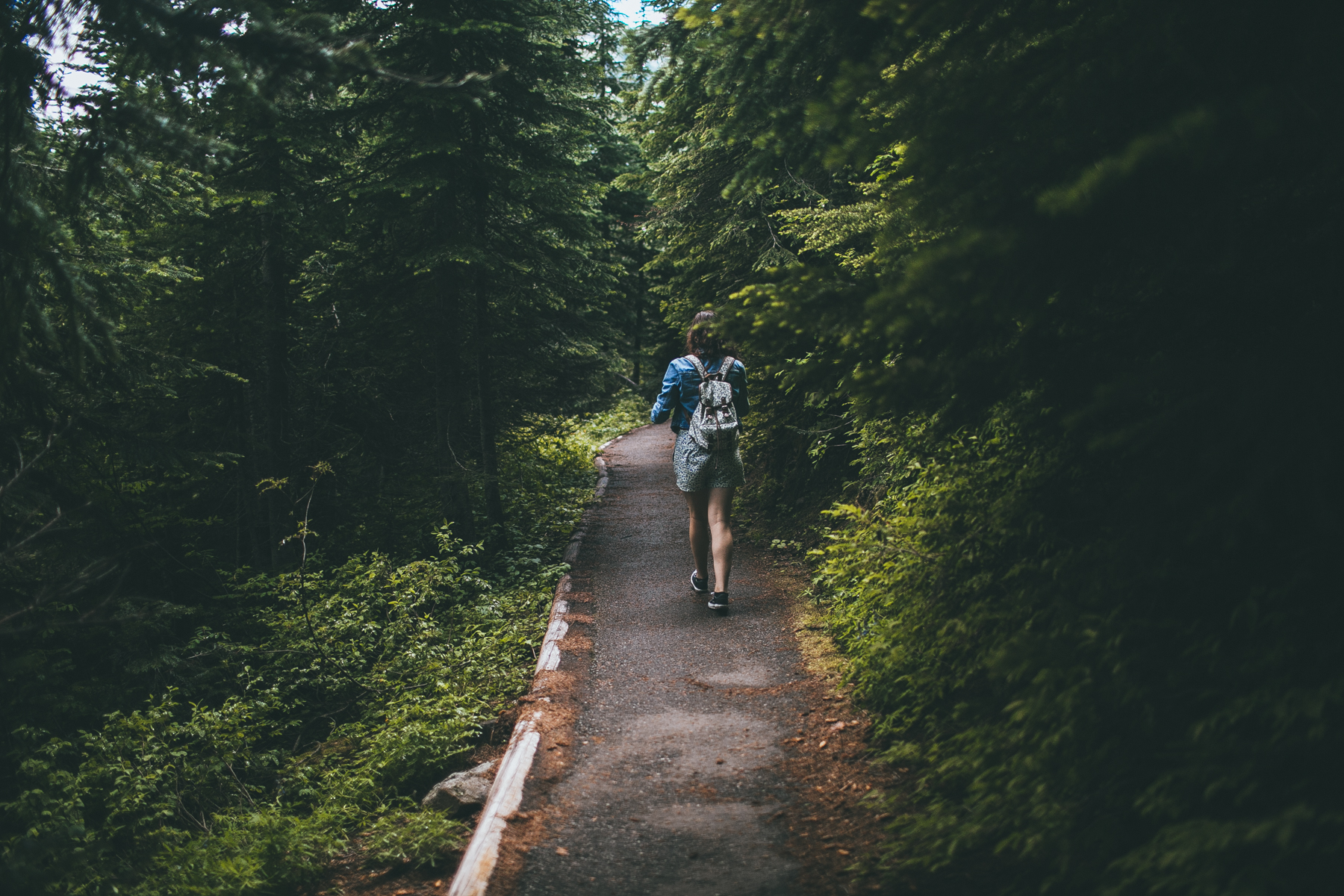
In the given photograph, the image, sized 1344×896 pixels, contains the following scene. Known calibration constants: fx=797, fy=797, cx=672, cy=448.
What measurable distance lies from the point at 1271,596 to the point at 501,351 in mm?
10548

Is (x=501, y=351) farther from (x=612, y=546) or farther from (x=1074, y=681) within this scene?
(x=1074, y=681)

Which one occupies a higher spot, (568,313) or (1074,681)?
(568,313)

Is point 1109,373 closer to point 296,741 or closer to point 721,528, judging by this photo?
point 721,528

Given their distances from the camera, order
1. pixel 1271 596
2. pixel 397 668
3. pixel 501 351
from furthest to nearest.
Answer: pixel 501 351 → pixel 397 668 → pixel 1271 596

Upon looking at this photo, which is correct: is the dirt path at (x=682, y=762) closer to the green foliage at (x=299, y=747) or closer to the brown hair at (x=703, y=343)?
the green foliage at (x=299, y=747)

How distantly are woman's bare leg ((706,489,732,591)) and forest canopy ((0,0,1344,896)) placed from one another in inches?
40.5

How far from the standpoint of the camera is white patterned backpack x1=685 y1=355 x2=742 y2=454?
7149 mm

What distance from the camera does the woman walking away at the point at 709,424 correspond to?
716cm

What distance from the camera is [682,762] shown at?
487 cm

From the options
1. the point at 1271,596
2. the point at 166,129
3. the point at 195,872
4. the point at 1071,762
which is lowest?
the point at 195,872

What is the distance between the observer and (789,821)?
4184 mm

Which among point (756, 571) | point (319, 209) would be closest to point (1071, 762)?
point (756, 571)

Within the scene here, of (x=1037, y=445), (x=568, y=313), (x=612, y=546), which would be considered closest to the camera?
(x=1037, y=445)

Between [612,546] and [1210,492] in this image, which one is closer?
[1210,492]
